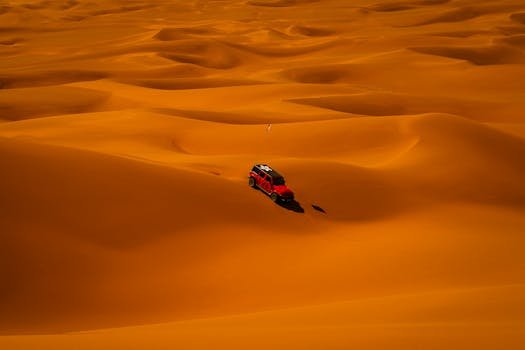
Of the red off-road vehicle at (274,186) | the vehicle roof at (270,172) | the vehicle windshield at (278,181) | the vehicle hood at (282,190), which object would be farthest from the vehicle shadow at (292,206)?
the vehicle roof at (270,172)

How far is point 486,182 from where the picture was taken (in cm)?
1295

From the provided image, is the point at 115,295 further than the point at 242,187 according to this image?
No

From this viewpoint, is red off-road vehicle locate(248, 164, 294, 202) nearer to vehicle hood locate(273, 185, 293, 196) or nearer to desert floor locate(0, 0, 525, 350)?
vehicle hood locate(273, 185, 293, 196)

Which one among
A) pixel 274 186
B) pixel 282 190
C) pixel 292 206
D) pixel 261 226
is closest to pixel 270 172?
pixel 274 186

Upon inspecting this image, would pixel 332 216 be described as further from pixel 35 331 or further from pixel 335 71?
pixel 335 71

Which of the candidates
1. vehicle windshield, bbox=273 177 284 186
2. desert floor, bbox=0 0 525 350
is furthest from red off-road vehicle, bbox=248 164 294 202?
desert floor, bbox=0 0 525 350

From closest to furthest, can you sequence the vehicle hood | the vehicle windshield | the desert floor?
the desert floor
the vehicle hood
the vehicle windshield

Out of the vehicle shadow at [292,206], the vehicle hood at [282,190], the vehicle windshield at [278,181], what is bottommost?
the vehicle shadow at [292,206]

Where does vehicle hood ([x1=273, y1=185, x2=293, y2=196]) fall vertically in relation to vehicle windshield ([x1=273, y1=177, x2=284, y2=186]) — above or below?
below

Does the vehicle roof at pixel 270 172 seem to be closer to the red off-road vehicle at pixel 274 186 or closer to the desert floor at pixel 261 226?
the red off-road vehicle at pixel 274 186

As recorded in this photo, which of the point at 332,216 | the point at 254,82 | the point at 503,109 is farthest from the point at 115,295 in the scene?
the point at 254,82

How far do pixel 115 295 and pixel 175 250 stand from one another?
1.52 m

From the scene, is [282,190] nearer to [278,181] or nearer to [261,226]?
[278,181]

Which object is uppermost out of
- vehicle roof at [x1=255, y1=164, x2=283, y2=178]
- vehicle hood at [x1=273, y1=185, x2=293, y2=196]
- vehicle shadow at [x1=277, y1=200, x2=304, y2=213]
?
vehicle roof at [x1=255, y1=164, x2=283, y2=178]
